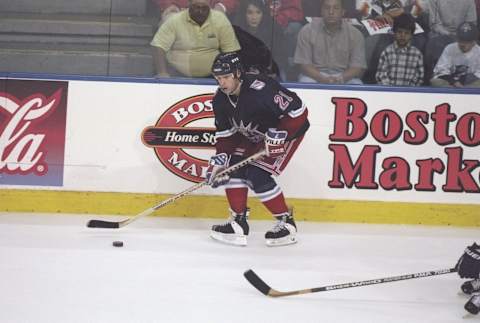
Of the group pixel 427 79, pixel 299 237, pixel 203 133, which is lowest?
pixel 299 237

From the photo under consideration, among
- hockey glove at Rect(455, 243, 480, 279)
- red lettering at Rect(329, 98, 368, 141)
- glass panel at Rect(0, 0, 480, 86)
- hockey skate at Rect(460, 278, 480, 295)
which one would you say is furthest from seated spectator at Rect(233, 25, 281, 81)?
hockey glove at Rect(455, 243, 480, 279)

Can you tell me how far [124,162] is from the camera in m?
5.82

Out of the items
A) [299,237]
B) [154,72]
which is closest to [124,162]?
[154,72]

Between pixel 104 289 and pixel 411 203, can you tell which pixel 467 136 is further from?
pixel 104 289

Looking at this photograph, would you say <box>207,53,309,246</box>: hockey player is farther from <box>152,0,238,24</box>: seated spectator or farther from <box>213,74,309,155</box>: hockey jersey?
<box>152,0,238,24</box>: seated spectator

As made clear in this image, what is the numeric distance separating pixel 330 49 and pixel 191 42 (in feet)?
2.78

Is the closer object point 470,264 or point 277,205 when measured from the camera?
point 470,264

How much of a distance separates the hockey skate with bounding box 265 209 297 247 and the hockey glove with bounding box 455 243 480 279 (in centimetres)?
138

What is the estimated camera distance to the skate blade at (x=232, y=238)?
17.4ft

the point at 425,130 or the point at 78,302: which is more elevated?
the point at 425,130

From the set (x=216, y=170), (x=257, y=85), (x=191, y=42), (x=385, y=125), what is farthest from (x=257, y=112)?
(x=385, y=125)

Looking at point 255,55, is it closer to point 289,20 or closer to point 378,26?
point 289,20

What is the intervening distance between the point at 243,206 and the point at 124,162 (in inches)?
34.1

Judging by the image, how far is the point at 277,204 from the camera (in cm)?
536
